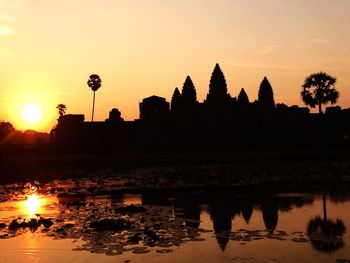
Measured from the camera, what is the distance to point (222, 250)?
9.67 meters

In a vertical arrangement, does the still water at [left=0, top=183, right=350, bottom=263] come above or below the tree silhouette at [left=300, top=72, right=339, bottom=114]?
below

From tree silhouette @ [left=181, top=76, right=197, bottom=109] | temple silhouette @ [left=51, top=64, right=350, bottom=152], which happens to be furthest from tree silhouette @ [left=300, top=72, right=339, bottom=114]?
tree silhouette @ [left=181, top=76, right=197, bottom=109]

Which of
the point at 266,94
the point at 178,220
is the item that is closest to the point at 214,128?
the point at 266,94

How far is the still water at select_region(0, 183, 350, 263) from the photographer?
941 centimetres

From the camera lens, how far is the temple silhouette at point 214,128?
230ft

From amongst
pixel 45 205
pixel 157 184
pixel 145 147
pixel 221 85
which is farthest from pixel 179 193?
pixel 221 85

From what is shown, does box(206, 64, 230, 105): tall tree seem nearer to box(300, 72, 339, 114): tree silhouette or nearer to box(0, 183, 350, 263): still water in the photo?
box(300, 72, 339, 114): tree silhouette

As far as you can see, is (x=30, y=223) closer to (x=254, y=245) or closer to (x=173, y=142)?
(x=254, y=245)

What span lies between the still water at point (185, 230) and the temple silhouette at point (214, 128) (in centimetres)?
4937

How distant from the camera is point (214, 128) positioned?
7688 cm

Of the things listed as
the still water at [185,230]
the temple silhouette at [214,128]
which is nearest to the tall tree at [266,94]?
the temple silhouette at [214,128]

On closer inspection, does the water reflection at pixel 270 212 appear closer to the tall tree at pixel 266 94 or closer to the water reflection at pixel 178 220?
the water reflection at pixel 178 220

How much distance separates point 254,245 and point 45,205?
11.0 m

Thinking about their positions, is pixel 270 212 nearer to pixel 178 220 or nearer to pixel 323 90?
pixel 178 220
